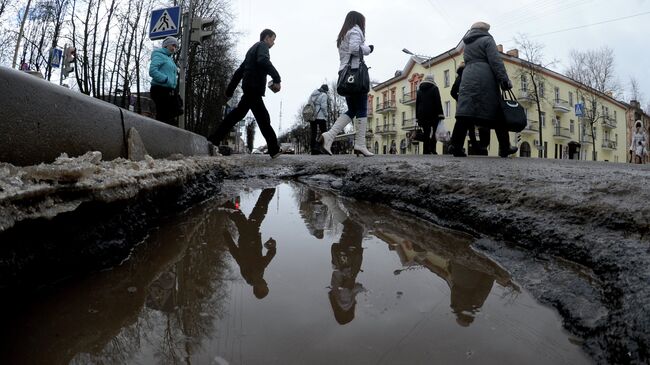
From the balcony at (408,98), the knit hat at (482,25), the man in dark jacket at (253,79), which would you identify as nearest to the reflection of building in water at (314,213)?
the man in dark jacket at (253,79)

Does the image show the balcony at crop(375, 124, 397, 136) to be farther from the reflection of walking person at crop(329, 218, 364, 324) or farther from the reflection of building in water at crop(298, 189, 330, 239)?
the reflection of walking person at crop(329, 218, 364, 324)

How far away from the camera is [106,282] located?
1.13 m

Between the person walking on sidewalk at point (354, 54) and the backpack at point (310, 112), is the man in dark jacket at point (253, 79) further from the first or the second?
the backpack at point (310, 112)

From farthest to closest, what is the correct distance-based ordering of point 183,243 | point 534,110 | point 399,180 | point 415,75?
point 415,75 → point 534,110 → point 399,180 → point 183,243

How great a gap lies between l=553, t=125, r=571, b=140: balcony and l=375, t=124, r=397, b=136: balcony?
1534 cm

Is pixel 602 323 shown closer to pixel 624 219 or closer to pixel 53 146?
pixel 624 219

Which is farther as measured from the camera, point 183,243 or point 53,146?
point 183,243

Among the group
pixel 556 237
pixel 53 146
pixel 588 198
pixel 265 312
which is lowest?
pixel 265 312

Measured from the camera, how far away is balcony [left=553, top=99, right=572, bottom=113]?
105 ft

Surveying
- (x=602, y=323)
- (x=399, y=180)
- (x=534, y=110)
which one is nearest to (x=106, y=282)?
(x=602, y=323)

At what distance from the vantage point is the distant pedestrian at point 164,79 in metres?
4.30

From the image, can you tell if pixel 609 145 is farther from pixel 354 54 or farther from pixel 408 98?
pixel 354 54

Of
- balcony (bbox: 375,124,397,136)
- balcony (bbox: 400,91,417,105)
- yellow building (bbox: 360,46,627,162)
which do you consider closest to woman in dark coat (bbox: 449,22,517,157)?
yellow building (bbox: 360,46,627,162)

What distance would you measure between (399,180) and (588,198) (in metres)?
1.25
